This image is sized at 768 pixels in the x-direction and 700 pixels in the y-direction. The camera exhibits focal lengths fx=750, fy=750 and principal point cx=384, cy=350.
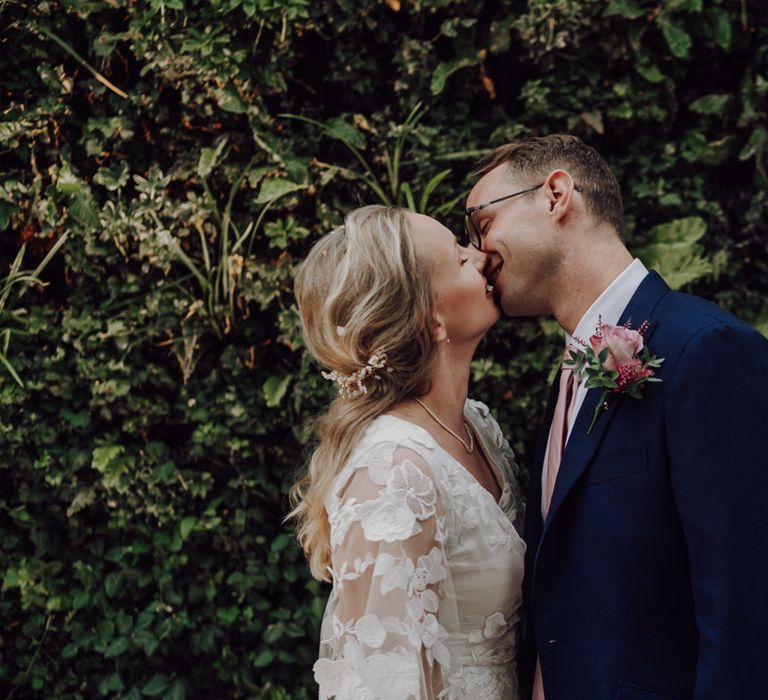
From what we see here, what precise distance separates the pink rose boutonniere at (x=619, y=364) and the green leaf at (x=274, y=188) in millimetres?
1704

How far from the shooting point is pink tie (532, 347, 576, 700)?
224 cm

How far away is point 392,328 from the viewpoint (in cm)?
227

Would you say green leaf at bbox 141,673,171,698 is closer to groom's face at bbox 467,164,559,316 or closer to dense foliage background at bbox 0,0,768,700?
dense foliage background at bbox 0,0,768,700

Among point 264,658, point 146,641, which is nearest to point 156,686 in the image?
point 146,641

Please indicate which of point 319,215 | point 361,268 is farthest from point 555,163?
point 319,215

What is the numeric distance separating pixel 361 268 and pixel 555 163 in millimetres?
782

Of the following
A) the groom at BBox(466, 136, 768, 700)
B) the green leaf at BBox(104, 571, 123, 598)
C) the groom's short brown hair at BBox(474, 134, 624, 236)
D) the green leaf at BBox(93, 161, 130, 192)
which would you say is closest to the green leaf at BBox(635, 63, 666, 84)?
the groom's short brown hair at BBox(474, 134, 624, 236)

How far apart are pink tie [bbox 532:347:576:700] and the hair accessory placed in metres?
0.56

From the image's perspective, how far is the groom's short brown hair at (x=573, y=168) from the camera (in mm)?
2457

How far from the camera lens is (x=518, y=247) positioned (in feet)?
8.06

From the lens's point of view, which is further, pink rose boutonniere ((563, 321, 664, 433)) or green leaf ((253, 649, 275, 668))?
green leaf ((253, 649, 275, 668))

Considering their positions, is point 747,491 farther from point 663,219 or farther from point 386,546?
point 663,219

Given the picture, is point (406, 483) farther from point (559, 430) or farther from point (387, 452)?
point (559, 430)

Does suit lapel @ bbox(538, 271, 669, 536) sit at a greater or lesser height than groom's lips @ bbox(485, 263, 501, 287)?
lesser
